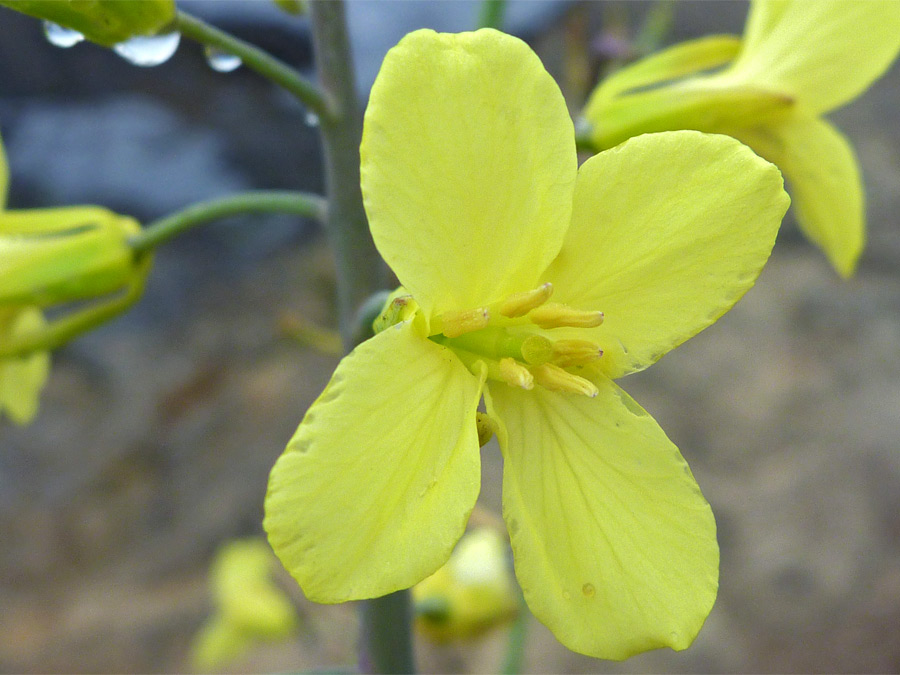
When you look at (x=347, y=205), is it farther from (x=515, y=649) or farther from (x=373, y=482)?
(x=515, y=649)

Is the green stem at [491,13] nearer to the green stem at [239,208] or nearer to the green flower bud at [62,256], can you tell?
the green stem at [239,208]

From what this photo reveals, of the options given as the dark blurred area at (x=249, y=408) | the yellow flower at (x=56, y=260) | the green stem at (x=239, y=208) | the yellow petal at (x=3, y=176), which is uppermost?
the green stem at (x=239, y=208)

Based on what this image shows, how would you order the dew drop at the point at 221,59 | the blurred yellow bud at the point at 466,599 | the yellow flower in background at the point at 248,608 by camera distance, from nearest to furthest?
the dew drop at the point at 221,59, the blurred yellow bud at the point at 466,599, the yellow flower in background at the point at 248,608

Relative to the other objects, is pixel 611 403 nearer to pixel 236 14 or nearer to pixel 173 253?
pixel 236 14

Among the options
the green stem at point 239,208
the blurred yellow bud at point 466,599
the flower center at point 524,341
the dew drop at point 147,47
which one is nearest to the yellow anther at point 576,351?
the flower center at point 524,341

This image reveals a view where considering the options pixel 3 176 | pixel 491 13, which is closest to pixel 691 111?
pixel 491 13

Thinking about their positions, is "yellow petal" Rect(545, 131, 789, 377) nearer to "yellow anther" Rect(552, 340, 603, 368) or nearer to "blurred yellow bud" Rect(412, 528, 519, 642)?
"yellow anther" Rect(552, 340, 603, 368)

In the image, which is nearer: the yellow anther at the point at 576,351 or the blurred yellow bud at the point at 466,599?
the yellow anther at the point at 576,351

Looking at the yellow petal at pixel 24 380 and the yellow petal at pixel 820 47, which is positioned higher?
the yellow petal at pixel 820 47
